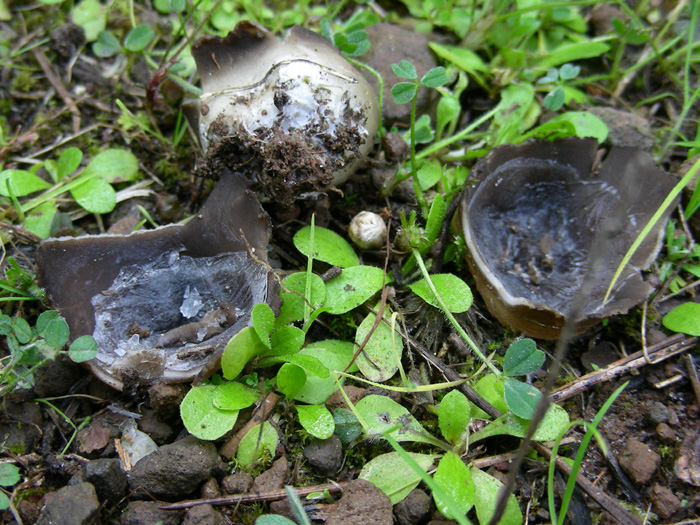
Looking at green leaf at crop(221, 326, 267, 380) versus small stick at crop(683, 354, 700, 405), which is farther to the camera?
small stick at crop(683, 354, 700, 405)

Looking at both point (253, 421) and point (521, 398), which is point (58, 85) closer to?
point (253, 421)

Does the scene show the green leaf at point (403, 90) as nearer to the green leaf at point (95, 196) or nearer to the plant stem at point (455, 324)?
the plant stem at point (455, 324)

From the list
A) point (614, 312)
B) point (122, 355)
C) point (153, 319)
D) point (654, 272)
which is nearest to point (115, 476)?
point (122, 355)

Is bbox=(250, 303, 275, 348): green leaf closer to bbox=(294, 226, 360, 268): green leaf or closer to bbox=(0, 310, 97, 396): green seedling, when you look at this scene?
bbox=(294, 226, 360, 268): green leaf

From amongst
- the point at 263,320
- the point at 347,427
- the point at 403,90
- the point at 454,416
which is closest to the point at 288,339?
the point at 263,320

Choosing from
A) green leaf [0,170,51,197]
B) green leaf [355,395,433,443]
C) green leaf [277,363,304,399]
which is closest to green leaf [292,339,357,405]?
green leaf [277,363,304,399]
